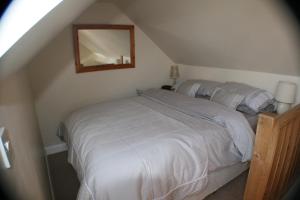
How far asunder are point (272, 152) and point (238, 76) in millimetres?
1718

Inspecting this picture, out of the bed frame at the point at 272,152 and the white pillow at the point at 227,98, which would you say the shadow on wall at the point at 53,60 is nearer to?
the white pillow at the point at 227,98

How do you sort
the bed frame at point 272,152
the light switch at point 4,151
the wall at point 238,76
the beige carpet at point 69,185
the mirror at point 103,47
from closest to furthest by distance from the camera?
the light switch at point 4,151 → the bed frame at point 272,152 → the beige carpet at point 69,185 → the wall at point 238,76 → the mirror at point 103,47

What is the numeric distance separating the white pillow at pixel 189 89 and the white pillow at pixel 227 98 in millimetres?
328

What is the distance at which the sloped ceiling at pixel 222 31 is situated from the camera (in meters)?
1.75

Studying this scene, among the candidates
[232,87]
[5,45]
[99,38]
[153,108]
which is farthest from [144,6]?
[5,45]

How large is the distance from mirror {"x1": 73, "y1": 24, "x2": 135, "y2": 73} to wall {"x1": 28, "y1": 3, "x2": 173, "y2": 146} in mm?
85

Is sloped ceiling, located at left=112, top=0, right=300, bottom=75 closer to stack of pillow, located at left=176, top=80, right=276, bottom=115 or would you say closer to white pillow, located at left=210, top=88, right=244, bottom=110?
stack of pillow, located at left=176, top=80, right=276, bottom=115

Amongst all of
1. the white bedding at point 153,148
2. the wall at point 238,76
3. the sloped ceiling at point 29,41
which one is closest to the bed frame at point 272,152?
the white bedding at point 153,148

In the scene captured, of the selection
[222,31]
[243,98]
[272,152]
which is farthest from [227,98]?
[272,152]

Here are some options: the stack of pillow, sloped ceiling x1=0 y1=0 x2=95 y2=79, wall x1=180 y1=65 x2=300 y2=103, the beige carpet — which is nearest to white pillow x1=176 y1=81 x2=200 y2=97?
the stack of pillow

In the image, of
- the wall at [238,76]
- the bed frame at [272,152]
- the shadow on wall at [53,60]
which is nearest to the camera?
the bed frame at [272,152]

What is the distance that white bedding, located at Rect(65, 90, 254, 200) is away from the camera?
1280 mm

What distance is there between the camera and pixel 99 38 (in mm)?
2902

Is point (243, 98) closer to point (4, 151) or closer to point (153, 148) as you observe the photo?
point (153, 148)
